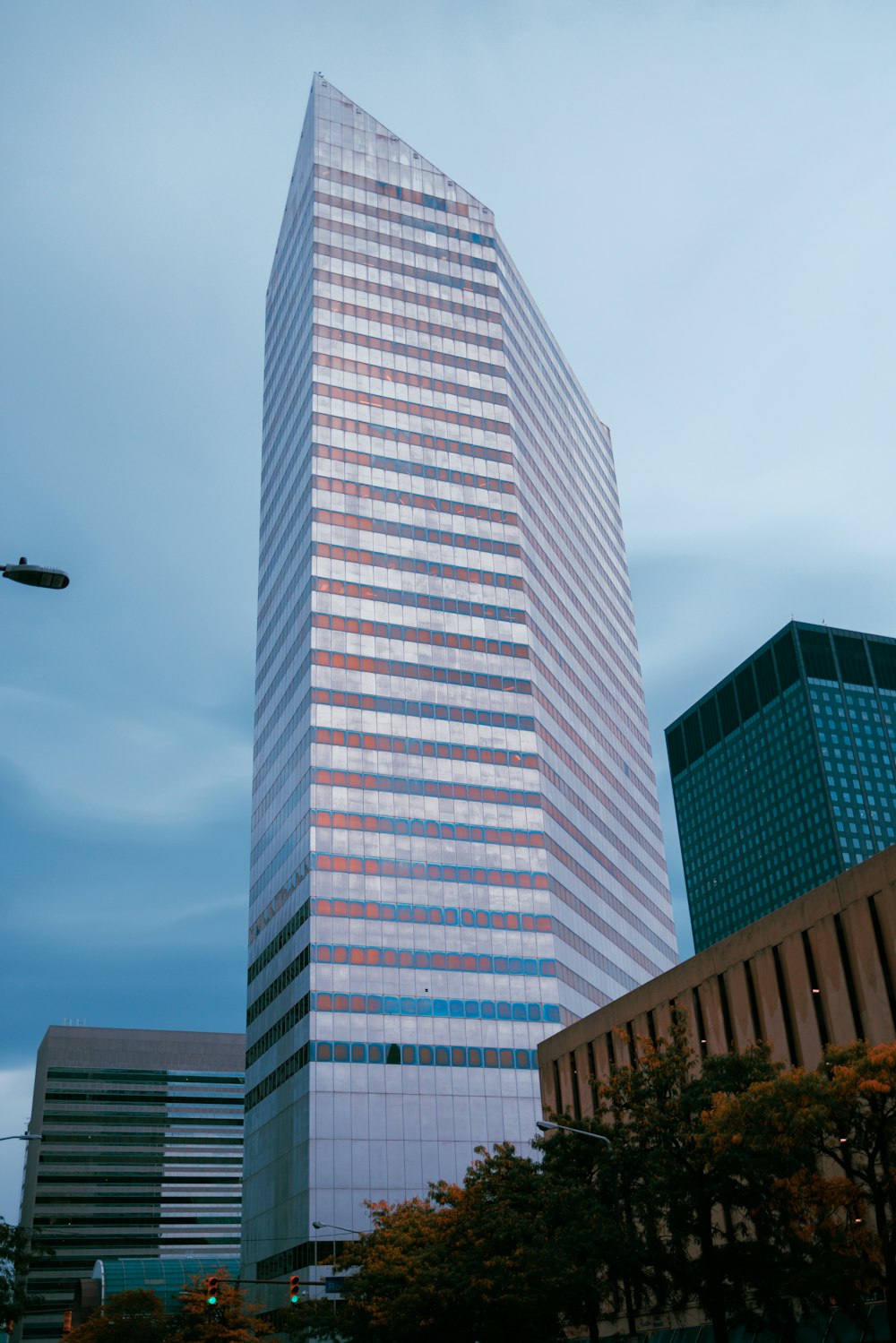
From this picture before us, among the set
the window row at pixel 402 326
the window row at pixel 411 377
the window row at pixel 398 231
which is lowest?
the window row at pixel 411 377

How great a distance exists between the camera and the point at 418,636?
118625mm

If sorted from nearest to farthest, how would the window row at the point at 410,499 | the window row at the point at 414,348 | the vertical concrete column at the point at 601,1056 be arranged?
the vertical concrete column at the point at 601,1056
the window row at the point at 410,499
the window row at the point at 414,348

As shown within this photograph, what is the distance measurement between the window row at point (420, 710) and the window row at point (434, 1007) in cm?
2223

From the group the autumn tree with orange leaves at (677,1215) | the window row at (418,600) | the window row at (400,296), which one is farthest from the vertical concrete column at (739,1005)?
the window row at (400,296)

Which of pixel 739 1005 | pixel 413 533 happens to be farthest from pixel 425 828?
pixel 739 1005

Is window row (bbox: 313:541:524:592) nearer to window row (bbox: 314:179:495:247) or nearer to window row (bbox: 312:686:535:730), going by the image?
window row (bbox: 312:686:535:730)

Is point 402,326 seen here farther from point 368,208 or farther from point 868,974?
point 868,974

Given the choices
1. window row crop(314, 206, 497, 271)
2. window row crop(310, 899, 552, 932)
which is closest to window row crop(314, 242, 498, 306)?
window row crop(314, 206, 497, 271)

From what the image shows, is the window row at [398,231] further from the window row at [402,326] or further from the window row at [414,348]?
the window row at [414,348]

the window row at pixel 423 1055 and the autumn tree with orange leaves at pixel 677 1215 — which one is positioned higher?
the window row at pixel 423 1055

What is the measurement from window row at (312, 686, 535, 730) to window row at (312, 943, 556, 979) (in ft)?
59.9

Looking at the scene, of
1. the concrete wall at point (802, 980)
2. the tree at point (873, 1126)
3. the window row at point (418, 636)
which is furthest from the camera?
the window row at point (418, 636)

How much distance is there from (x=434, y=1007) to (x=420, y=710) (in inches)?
1065

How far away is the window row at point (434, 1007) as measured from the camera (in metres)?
101
